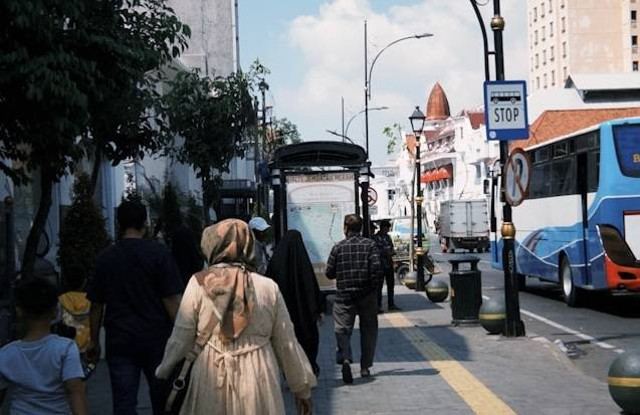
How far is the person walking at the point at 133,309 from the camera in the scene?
648 cm

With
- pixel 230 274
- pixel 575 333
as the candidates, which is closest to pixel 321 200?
pixel 575 333

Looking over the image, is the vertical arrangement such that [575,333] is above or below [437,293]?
below

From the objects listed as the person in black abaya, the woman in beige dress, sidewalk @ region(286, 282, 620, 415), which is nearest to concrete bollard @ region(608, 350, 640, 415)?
sidewalk @ region(286, 282, 620, 415)

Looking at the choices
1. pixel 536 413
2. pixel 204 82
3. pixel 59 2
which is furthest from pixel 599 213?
pixel 59 2

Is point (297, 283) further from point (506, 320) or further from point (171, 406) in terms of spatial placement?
point (506, 320)

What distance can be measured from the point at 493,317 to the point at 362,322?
3.97 metres

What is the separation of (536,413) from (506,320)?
538 cm

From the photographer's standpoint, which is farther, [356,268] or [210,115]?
[210,115]

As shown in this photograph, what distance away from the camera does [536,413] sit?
866cm

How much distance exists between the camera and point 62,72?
23.7 feet

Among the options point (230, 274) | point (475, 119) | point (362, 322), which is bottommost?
point (362, 322)

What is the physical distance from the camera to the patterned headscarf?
477 cm

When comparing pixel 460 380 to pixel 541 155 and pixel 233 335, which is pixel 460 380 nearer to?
pixel 233 335

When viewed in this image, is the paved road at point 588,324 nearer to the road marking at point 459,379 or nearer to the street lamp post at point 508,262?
the street lamp post at point 508,262
